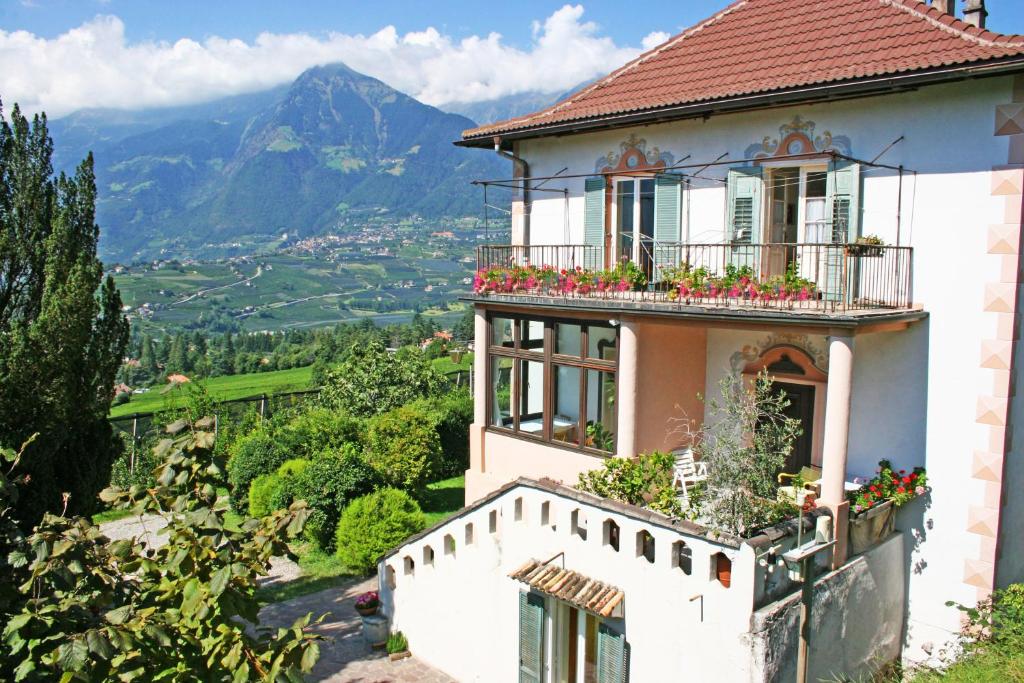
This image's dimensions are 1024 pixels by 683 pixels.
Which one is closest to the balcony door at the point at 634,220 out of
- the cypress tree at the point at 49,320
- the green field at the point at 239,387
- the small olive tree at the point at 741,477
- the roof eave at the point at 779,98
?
the roof eave at the point at 779,98

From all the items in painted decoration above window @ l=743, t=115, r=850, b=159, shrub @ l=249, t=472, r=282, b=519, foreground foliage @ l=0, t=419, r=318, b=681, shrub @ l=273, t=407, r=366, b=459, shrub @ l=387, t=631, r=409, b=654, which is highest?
painted decoration above window @ l=743, t=115, r=850, b=159

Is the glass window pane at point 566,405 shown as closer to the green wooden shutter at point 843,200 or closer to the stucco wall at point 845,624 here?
the green wooden shutter at point 843,200

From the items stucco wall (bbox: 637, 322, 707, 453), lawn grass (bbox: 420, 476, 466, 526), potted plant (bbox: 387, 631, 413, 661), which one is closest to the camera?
potted plant (bbox: 387, 631, 413, 661)

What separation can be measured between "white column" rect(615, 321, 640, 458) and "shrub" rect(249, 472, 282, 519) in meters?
8.41

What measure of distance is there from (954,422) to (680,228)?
202 inches

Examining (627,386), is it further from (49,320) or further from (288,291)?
(288,291)

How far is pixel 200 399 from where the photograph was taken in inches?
1001

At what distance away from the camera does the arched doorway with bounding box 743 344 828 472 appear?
12914mm

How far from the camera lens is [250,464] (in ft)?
65.8

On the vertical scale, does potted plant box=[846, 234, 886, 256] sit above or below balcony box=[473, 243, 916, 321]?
above

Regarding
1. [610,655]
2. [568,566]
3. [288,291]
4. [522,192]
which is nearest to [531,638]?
[568,566]

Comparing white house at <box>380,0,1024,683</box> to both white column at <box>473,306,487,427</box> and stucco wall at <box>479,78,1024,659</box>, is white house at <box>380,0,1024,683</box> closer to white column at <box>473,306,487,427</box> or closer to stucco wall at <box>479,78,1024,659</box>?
stucco wall at <box>479,78,1024,659</box>

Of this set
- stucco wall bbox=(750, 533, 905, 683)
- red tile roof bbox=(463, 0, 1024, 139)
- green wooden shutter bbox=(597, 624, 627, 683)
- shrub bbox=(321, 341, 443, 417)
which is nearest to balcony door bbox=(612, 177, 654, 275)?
red tile roof bbox=(463, 0, 1024, 139)

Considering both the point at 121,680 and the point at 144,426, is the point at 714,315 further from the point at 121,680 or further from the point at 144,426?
the point at 144,426
